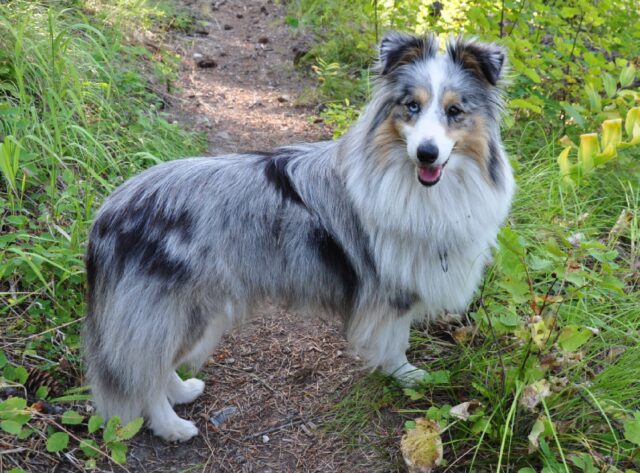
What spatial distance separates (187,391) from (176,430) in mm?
250

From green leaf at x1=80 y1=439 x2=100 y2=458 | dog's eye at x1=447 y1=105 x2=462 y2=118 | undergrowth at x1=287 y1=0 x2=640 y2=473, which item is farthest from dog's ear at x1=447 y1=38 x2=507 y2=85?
green leaf at x1=80 y1=439 x2=100 y2=458

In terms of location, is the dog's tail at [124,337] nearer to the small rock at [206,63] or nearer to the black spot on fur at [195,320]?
the black spot on fur at [195,320]

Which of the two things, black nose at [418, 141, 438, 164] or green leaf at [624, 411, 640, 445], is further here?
black nose at [418, 141, 438, 164]

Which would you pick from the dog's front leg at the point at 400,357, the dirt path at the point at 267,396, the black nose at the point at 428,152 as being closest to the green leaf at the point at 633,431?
the dog's front leg at the point at 400,357

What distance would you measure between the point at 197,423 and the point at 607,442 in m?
1.78

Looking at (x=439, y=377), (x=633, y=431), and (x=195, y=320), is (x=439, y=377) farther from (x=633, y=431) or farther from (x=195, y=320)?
(x=195, y=320)

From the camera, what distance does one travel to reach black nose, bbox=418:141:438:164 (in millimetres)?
2178

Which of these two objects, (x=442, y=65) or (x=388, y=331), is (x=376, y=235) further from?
(x=442, y=65)

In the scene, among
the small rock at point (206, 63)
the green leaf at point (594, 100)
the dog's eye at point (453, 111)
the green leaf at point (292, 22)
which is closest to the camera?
the dog's eye at point (453, 111)

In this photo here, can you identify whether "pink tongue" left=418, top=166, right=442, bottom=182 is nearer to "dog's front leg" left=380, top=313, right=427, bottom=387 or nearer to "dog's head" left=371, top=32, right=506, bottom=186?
"dog's head" left=371, top=32, right=506, bottom=186

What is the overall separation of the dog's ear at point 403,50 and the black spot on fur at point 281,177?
1.91 feet

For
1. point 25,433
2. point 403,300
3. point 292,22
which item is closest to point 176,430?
point 25,433

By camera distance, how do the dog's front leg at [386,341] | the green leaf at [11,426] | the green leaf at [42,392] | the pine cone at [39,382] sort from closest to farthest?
the green leaf at [11,426] → the green leaf at [42,392] → the pine cone at [39,382] → the dog's front leg at [386,341]

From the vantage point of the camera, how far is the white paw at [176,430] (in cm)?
258
